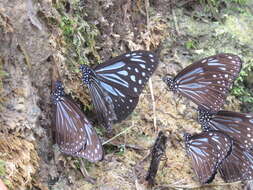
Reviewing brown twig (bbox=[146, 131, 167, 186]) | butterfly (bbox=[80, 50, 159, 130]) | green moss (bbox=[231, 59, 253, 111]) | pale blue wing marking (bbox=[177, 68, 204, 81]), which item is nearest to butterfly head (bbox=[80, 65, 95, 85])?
butterfly (bbox=[80, 50, 159, 130])

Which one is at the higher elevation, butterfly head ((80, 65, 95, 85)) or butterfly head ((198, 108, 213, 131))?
butterfly head ((80, 65, 95, 85))

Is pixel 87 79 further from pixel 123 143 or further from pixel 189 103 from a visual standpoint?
pixel 189 103

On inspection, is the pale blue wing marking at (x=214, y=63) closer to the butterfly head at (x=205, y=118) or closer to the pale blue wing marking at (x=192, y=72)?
the pale blue wing marking at (x=192, y=72)

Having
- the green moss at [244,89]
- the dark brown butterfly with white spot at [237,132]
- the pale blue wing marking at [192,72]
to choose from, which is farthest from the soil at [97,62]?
the pale blue wing marking at [192,72]

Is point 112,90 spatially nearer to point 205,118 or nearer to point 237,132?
point 205,118

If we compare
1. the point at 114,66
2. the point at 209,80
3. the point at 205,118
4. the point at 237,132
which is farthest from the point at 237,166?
the point at 114,66

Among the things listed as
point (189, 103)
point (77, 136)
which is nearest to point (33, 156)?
point (77, 136)

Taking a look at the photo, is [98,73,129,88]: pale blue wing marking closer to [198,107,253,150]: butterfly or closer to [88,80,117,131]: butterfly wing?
[88,80,117,131]: butterfly wing
